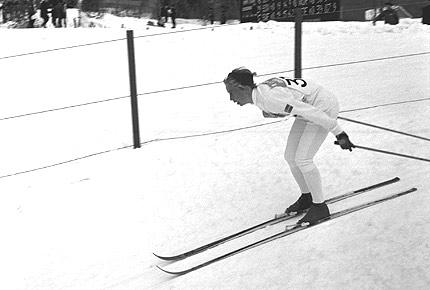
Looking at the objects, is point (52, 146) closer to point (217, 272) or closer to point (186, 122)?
point (186, 122)

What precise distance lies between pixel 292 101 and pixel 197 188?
1.80 m

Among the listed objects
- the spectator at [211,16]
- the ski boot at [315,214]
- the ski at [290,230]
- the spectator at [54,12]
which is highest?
the spectator at [54,12]

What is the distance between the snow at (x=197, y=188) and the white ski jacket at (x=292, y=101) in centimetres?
86

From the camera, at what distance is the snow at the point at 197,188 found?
5312mm

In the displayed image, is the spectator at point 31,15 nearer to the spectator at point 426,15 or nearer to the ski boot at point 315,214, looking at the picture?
the spectator at point 426,15

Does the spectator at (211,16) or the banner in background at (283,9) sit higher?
the banner in background at (283,9)

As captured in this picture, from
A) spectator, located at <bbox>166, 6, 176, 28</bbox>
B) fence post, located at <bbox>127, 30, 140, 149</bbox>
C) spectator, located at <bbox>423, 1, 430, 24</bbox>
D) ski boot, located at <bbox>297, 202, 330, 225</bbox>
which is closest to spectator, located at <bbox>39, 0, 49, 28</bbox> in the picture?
spectator, located at <bbox>166, 6, 176, 28</bbox>

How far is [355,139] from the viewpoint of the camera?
795cm

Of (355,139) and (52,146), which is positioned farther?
(52,146)

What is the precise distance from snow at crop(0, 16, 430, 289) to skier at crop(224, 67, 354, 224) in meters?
0.33

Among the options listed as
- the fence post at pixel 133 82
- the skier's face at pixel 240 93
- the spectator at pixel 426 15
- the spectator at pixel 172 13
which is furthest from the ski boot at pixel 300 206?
the spectator at pixel 172 13

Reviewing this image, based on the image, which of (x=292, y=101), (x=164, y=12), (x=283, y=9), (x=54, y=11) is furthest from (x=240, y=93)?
(x=164, y=12)

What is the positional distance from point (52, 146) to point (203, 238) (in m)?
3.83

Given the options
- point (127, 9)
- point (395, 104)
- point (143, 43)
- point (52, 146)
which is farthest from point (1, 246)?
point (127, 9)
